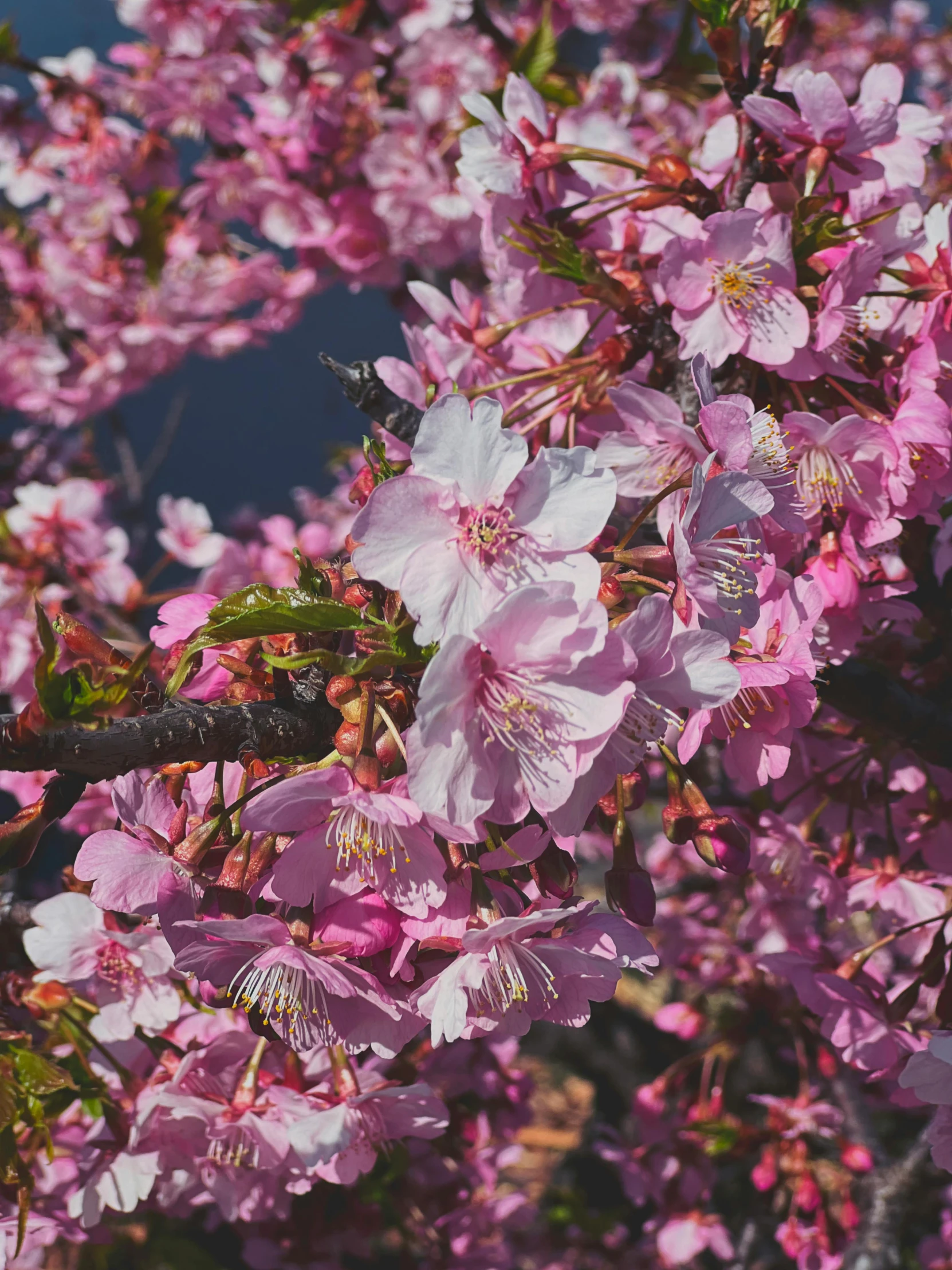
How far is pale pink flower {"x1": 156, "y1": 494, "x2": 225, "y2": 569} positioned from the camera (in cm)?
253

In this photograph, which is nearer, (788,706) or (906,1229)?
(788,706)

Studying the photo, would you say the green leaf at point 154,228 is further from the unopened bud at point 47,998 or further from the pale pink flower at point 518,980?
the pale pink flower at point 518,980

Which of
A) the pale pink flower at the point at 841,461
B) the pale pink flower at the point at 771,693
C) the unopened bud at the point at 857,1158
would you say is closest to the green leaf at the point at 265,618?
the pale pink flower at the point at 771,693

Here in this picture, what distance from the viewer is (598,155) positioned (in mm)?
1188

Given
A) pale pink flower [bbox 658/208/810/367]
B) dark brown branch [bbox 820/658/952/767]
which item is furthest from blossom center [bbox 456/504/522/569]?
dark brown branch [bbox 820/658/952/767]

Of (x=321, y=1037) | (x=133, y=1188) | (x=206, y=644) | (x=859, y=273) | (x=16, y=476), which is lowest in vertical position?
(x=16, y=476)

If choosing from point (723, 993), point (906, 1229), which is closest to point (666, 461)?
point (723, 993)

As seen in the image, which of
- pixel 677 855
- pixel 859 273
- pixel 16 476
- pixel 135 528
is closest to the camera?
pixel 859 273

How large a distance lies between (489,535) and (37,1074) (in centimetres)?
87

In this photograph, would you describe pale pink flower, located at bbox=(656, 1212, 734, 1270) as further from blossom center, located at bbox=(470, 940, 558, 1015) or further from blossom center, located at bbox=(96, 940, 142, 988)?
blossom center, located at bbox=(470, 940, 558, 1015)

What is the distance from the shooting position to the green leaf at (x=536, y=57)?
2.15 m

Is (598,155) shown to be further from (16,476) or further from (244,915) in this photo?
(16,476)

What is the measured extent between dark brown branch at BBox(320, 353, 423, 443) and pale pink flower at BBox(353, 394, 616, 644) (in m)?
0.31

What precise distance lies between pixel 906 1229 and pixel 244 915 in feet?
8.65
